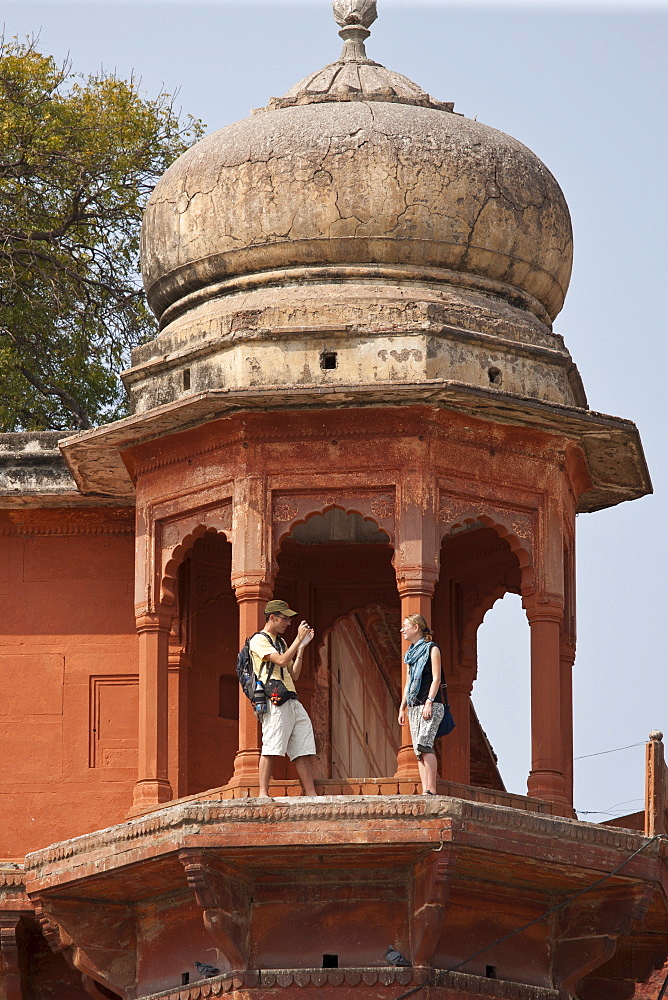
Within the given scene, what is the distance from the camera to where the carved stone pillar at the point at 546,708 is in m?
13.6

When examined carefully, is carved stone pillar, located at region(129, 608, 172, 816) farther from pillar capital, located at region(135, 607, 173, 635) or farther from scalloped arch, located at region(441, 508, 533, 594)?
scalloped arch, located at region(441, 508, 533, 594)

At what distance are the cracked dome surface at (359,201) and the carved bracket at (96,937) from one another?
378 centimetres

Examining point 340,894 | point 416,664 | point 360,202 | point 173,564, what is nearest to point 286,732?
point 416,664

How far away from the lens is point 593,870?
13023 mm

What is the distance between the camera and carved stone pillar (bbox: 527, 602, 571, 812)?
1360 centimetres

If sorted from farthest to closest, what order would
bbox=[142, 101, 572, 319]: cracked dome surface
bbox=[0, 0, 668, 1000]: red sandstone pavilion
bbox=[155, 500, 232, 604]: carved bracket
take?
bbox=[142, 101, 572, 319]: cracked dome surface
bbox=[155, 500, 232, 604]: carved bracket
bbox=[0, 0, 668, 1000]: red sandstone pavilion

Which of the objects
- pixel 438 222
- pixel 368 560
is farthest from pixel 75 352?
pixel 438 222

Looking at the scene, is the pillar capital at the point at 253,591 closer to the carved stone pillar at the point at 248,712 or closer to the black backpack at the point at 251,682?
the carved stone pillar at the point at 248,712

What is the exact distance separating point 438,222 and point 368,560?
8.45ft

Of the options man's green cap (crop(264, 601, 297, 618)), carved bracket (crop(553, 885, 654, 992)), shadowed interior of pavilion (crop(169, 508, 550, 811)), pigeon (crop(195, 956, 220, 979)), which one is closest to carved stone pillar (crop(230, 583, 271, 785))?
man's green cap (crop(264, 601, 297, 618))

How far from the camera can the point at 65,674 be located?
14.9 m

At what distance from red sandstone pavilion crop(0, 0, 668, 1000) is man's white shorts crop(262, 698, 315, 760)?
0.86 feet

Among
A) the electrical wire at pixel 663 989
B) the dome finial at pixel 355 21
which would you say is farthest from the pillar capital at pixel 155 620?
the dome finial at pixel 355 21

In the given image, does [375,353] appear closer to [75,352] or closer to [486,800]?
[486,800]
